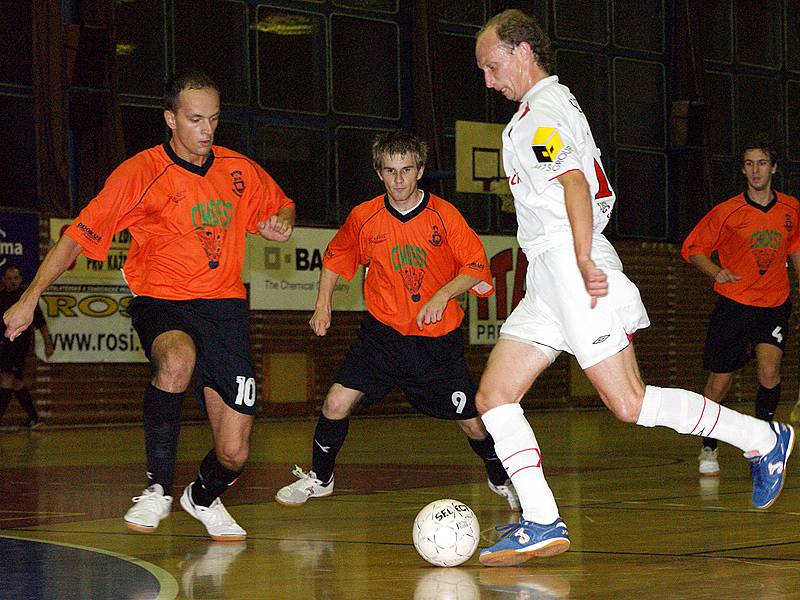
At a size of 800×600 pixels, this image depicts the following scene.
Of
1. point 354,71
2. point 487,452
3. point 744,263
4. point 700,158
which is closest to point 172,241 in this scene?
point 487,452

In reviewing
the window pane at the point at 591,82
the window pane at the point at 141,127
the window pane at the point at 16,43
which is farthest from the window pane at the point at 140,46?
the window pane at the point at 591,82

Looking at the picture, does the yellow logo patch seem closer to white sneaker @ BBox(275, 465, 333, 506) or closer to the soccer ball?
the soccer ball

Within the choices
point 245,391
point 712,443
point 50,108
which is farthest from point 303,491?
point 50,108

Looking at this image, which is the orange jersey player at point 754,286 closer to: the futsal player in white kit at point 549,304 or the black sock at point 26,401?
the futsal player in white kit at point 549,304

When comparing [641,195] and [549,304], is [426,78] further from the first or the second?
[549,304]

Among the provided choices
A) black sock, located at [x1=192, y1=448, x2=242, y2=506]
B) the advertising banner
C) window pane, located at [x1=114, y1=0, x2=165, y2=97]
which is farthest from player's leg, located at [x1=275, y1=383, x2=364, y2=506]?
the advertising banner

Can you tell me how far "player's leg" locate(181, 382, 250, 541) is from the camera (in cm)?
594

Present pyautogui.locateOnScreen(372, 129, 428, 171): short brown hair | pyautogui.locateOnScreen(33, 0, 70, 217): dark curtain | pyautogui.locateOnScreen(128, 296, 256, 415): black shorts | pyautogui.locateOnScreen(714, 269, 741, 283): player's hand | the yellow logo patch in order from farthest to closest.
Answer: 1. pyautogui.locateOnScreen(33, 0, 70, 217): dark curtain
2. pyautogui.locateOnScreen(714, 269, 741, 283): player's hand
3. pyautogui.locateOnScreen(372, 129, 428, 171): short brown hair
4. pyautogui.locateOnScreen(128, 296, 256, 415): black shorts
5. the yellow logo patch

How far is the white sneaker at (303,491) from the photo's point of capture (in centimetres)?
717

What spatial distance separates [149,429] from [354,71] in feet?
45.2

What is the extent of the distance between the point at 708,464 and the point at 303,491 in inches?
124

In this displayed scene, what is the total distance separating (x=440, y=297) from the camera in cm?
653

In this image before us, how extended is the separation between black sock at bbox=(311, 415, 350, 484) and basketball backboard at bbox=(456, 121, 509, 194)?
36.5ft

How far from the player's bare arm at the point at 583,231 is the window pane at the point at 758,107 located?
61.5 ft
